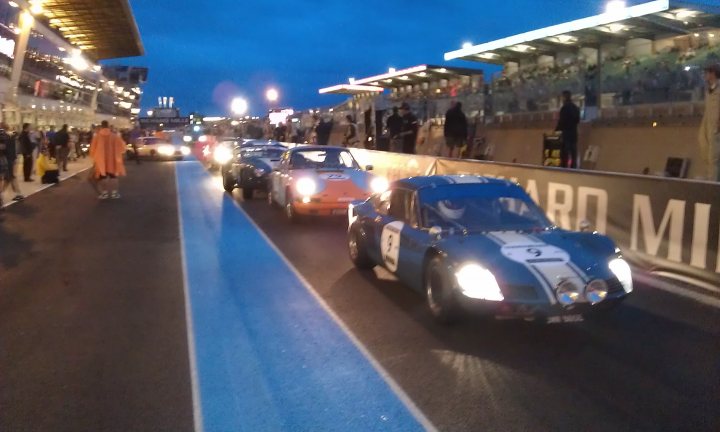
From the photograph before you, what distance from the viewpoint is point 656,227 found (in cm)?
902

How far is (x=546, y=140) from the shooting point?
59.4ft

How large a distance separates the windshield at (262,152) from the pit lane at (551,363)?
11850mm

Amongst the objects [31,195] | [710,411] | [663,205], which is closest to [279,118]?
[31,195]

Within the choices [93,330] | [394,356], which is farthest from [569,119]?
[93,330]

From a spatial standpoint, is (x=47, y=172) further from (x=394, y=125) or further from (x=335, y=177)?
(x=335, y=177)

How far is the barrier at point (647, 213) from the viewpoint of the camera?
8.34 meters

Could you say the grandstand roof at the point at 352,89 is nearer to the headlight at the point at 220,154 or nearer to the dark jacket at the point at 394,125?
the headlight at the point at 220,154

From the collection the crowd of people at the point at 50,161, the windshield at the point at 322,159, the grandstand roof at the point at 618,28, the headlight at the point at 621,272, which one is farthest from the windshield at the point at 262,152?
the headlight at the point at 621,272

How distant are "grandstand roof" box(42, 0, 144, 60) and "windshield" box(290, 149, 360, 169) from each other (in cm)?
3651

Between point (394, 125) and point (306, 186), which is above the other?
point (394, 125)

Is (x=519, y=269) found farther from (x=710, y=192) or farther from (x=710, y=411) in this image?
(x=710, y=192)

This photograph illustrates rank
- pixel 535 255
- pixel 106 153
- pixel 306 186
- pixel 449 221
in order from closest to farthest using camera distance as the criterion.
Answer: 1. pixel 535 255
2. pixel 449 221
3. pixel 306 186
4. pixel 106 153

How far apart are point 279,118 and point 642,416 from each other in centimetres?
5771

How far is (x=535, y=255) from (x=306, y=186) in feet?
25.2
